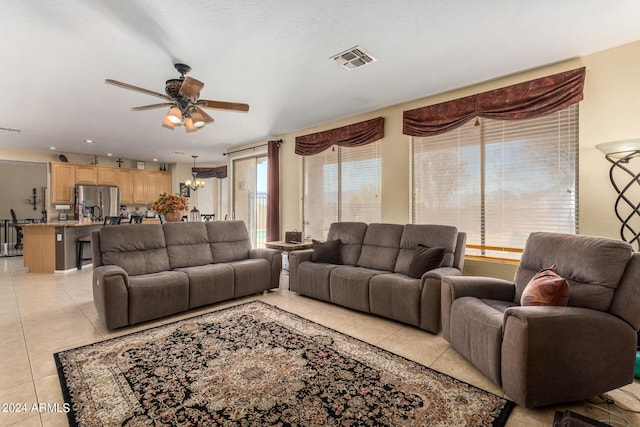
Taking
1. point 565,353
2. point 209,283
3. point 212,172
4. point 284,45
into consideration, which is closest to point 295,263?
point 209,283

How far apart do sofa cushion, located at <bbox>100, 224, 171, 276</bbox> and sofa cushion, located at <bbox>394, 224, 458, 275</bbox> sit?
2900 millimetres

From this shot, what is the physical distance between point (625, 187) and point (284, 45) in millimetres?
3261

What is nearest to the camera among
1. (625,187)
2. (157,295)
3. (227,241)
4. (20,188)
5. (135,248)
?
(625,187)

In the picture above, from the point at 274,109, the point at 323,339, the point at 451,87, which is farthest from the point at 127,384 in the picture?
the point at 451,87

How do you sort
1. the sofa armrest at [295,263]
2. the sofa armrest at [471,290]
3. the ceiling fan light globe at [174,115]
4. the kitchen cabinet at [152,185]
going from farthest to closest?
the kitchen cabinet at [152,185]
the sofa armrest at [295,263]
the ceiling fan light globe at [174,115]
the sofa armrest at [471,290]

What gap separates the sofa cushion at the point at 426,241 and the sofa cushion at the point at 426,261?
14 centimetres

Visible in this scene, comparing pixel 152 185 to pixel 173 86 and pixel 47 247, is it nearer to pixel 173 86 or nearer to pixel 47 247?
pixel 47 247

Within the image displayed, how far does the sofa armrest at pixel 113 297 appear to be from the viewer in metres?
2.83

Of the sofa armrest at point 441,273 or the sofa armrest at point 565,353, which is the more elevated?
the sofa armrest at point 441,273

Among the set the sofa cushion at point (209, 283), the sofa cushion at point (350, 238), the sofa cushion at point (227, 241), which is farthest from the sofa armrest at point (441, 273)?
the sofa cushion at point (227, 241)

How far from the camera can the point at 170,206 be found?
13.2 ft

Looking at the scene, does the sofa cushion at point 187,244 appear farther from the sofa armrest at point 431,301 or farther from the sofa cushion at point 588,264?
Answer: the sofa cushion at point 588,264

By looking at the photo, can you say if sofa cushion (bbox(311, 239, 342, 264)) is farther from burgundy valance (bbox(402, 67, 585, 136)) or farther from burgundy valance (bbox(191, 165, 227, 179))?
burgundy valance (bbox(191, 165, 227, 179))

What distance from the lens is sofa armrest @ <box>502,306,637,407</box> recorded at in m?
1.73
